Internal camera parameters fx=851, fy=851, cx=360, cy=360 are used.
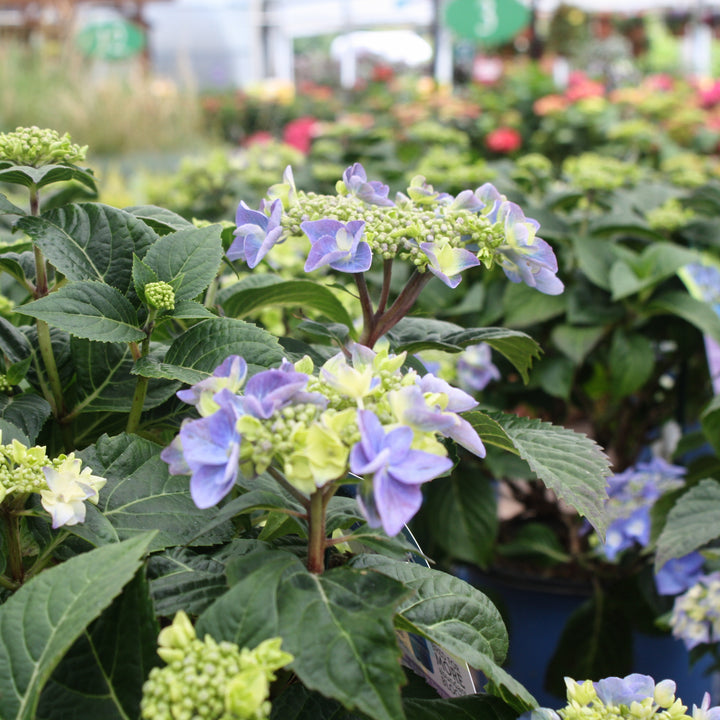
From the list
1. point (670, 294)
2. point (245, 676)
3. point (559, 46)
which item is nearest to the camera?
point (245, 676)

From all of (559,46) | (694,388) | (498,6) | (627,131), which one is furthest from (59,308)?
(559,46)

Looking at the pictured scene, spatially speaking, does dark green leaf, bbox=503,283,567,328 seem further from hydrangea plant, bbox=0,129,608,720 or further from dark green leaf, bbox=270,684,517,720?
dark green leaf, bbox=270,684,517,720

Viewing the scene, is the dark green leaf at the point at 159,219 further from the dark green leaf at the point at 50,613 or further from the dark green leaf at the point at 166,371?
the dark green leaf at the point at 50,613

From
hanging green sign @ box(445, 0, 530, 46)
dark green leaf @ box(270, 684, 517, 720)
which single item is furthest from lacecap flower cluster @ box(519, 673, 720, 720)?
hanging green sign @ box(445, 0, 530, 46)

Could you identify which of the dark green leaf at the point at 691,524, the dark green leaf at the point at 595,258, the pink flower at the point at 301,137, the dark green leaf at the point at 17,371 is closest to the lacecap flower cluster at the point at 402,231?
the dark green leaf at the point at 17,371

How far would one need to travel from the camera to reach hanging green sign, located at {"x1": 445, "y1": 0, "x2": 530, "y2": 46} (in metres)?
4.32

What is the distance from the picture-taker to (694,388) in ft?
5.98

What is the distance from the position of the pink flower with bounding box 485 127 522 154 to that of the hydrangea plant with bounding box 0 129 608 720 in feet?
7.99

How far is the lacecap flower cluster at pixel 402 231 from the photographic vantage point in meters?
0.69

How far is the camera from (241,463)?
529 millimetres

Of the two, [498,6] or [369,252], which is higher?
[498,6]

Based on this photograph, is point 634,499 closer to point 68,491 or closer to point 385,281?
point 385,281

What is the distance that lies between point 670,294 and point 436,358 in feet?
1.50

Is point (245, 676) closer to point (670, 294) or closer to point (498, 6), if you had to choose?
point (670, 294)
